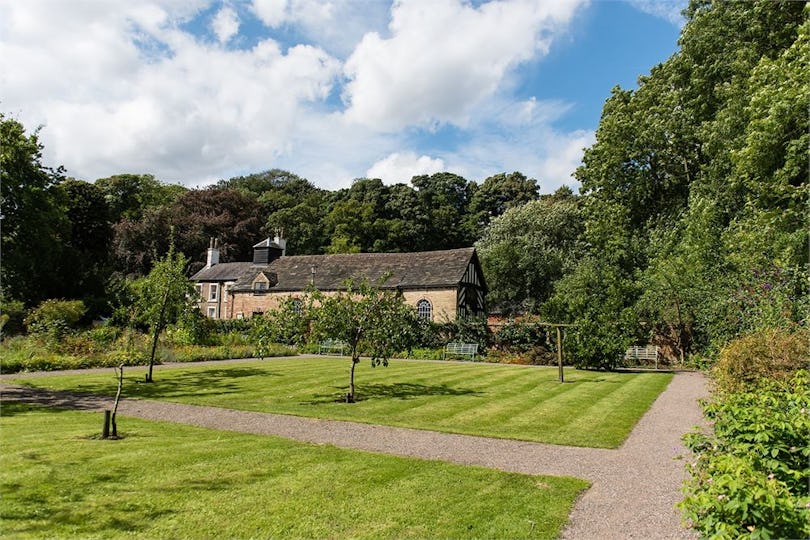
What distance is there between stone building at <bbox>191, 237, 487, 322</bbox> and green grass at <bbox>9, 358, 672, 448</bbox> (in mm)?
12873

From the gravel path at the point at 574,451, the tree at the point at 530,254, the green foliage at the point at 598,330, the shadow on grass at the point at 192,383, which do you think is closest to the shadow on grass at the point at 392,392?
the gravel path at the point at 574,451

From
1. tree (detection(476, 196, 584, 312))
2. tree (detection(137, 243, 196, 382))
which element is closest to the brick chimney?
tree (detection(476, 196, 584, 312))

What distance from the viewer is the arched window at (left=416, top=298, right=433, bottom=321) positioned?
3516 centimetres

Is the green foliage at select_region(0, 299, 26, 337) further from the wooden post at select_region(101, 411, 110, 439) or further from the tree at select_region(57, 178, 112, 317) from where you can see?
the wooden post at select_region(101, 411, 110, 439)

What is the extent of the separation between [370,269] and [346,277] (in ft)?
10.9

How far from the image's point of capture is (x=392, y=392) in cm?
1523

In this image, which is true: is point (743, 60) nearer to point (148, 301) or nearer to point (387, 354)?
point (387, 354)

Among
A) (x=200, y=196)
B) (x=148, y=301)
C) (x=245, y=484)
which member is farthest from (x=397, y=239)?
(x=245, y=484)

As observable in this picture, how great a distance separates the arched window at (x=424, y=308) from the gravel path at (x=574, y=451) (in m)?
21.8

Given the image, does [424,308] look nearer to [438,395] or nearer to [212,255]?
[438,395]

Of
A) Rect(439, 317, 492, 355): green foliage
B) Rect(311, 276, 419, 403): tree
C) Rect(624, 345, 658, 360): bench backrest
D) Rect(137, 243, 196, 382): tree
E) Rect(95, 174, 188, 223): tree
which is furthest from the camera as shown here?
Rect(95, 174, 188, 223): tree

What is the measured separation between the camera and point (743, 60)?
2392 centimetres

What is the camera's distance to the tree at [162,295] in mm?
17125

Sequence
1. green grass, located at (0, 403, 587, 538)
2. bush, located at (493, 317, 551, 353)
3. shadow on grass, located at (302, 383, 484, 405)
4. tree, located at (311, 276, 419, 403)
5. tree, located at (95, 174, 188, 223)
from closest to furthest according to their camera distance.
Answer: green grass, located at (0, 403, 587, 538), tree, located at (311, 276, 419, 403), shadow on grass, located at (302, 383, 484, 405), bush, located at (493, 317, 551, 353), tree, located at (95, 174, 188, 223)
